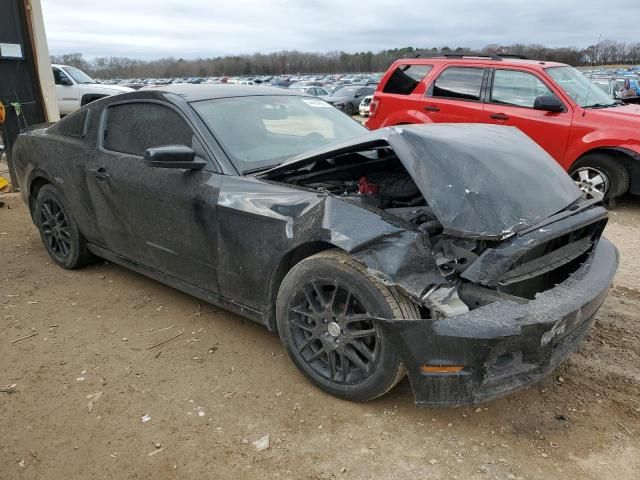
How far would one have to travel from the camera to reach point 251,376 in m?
3.10

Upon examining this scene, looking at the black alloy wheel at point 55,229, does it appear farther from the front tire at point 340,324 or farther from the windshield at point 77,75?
the windshield at point 77,75

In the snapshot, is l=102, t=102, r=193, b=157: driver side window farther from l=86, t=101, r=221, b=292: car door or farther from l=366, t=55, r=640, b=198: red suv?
l=366, t=55, r=640, b=198: red suv

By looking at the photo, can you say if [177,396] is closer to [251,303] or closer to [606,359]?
[251,303]

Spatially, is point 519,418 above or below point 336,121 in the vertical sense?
below

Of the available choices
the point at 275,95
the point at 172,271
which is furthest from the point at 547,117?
the point at 172,271

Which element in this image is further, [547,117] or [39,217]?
[547,117]

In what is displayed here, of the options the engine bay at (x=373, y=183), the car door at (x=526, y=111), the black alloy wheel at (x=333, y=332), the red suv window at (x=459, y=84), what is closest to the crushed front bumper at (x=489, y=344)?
the black alloy wheel at (x=333, y=332)

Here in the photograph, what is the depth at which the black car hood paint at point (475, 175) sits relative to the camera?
2537 mm

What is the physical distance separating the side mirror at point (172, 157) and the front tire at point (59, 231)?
1.72m

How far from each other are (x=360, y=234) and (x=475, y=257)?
569 mm

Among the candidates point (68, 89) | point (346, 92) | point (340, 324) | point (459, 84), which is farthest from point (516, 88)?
point (346, 92)

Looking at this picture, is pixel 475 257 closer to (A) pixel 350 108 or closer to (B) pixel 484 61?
(B) pixel 484 61

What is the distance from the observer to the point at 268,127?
368cm

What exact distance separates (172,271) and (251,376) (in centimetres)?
101
